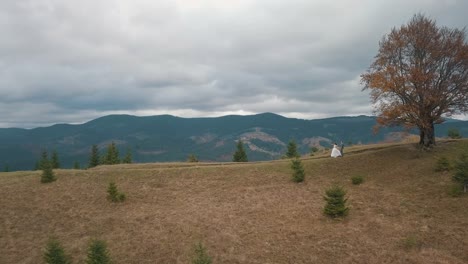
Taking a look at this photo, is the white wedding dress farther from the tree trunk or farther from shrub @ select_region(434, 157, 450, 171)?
shrub @ select_region(434, 157, 450, 171)

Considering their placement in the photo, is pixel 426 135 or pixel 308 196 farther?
pixel 426 135

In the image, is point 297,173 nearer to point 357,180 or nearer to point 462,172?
point 357,180

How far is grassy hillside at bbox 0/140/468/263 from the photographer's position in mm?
26047

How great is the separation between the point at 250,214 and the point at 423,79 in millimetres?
24036

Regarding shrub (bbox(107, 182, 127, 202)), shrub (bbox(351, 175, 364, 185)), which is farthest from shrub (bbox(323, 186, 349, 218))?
shrub (bbox(107, 182, 127, 202))

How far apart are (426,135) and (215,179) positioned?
2640 centimetres

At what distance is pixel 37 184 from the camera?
45219mm

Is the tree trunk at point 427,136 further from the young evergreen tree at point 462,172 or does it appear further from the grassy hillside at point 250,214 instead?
the young evergreen tree at point 462,172

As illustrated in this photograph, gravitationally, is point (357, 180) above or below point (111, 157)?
below

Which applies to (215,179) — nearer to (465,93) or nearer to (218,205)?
(218,205)

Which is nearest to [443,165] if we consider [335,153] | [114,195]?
[335,153]

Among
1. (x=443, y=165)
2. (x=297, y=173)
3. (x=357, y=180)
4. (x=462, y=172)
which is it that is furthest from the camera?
(x=297, y=173)

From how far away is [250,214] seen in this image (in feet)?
110

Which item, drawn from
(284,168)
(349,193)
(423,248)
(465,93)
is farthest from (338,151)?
(423,248)
